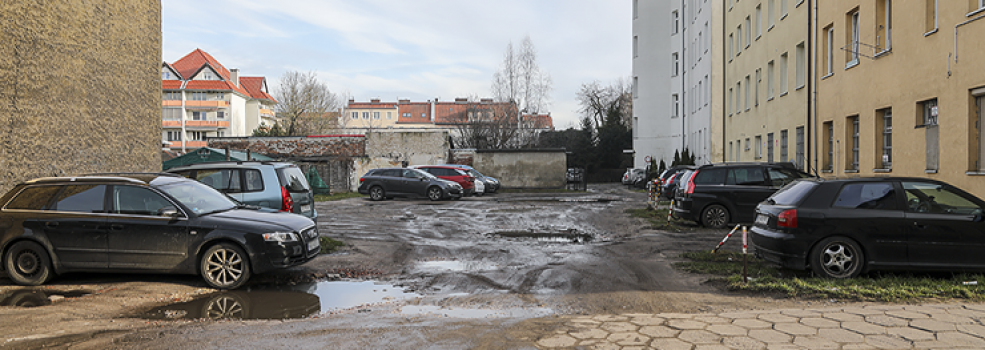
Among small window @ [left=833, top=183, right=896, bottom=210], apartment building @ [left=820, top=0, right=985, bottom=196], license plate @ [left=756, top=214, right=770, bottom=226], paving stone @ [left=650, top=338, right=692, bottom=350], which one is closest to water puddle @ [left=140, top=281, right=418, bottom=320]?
paving stone @ [left=650, top=338, right=692, bottom=350]

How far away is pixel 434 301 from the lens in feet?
23.6

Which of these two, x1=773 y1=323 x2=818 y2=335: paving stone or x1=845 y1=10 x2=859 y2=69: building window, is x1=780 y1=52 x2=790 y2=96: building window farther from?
x1=773 y1=323 x2=818 y2=335: paving stone

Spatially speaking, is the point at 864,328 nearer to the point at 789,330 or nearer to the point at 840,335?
the point at 840,335

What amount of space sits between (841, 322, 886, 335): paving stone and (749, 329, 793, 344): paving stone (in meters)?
Answer: 0.67

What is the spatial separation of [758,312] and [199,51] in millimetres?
89400

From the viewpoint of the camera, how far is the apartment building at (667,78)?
4225 cm

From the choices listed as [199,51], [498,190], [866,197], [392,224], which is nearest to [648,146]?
[498,190]

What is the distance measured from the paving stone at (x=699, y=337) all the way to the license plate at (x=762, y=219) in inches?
153

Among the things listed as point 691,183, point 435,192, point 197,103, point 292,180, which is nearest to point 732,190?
point 691,183

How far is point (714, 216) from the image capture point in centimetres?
1495

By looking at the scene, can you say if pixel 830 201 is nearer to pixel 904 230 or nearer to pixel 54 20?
pixel 904 230

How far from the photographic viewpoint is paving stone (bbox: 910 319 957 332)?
557cm

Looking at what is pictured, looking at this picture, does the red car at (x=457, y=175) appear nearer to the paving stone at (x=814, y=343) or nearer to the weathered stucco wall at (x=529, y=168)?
the weathered stucco wall at (x=529, y=168)

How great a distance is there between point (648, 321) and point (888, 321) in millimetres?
2154
